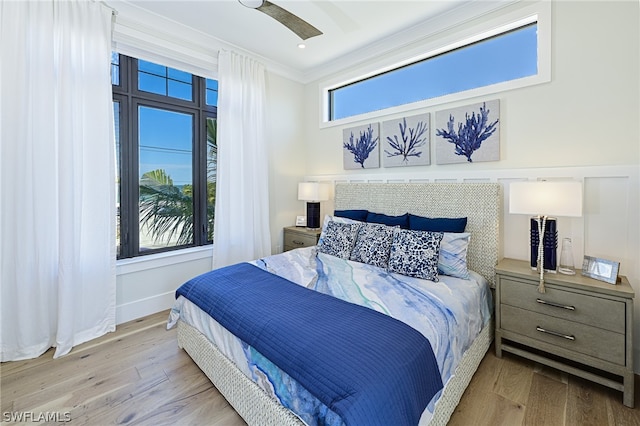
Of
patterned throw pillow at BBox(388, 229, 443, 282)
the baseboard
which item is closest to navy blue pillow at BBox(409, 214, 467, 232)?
patterned throw pillow at BBox(388, 229, 443, 282)

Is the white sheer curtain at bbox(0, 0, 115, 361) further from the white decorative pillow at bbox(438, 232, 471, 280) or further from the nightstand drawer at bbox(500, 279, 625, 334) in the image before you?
the nightstand drawer at bbox(500, 279, 625, 334)

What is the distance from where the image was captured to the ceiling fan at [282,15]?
207 cm

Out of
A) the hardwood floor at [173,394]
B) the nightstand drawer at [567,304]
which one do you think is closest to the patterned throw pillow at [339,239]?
the nightstand drawer at [567,304]

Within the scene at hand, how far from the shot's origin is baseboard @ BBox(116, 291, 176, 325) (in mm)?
2832

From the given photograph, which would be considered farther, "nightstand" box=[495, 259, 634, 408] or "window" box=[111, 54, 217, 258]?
"window" box=[111, 54, 217, 258]

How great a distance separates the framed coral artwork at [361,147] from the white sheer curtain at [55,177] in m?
2.50

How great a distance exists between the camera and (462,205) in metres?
2.61

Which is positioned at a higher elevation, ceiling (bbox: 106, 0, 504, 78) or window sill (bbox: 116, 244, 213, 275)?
ceiling (bbox: 106, 0, 504, 78)

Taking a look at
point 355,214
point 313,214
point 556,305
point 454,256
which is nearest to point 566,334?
point 556,305

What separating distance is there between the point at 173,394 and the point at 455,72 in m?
3.58

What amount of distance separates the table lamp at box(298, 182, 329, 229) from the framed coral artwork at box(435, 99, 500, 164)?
4.81 ft

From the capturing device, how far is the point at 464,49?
2785 mm

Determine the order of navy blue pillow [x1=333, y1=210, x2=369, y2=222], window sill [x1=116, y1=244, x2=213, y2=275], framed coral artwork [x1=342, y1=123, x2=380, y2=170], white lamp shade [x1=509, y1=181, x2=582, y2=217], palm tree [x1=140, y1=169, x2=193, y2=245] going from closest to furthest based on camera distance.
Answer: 1. white lamp shade [x1=509, y1=181, x2=582, y2=217]
2. window sill [x1=116, y1=244, x2=213, y2=275]
3. palm tree [x1=140, y1=169, x2=193, y2=245]
4. navy blue pillow [x1=333, y1=210, x2=369, y2=222]
5. framed coral artwork [x1=342, y1=123, x2=380, y2=170]

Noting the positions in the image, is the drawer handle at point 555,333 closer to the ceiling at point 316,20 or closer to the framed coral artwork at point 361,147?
the framed coral artwork at point 361,147
